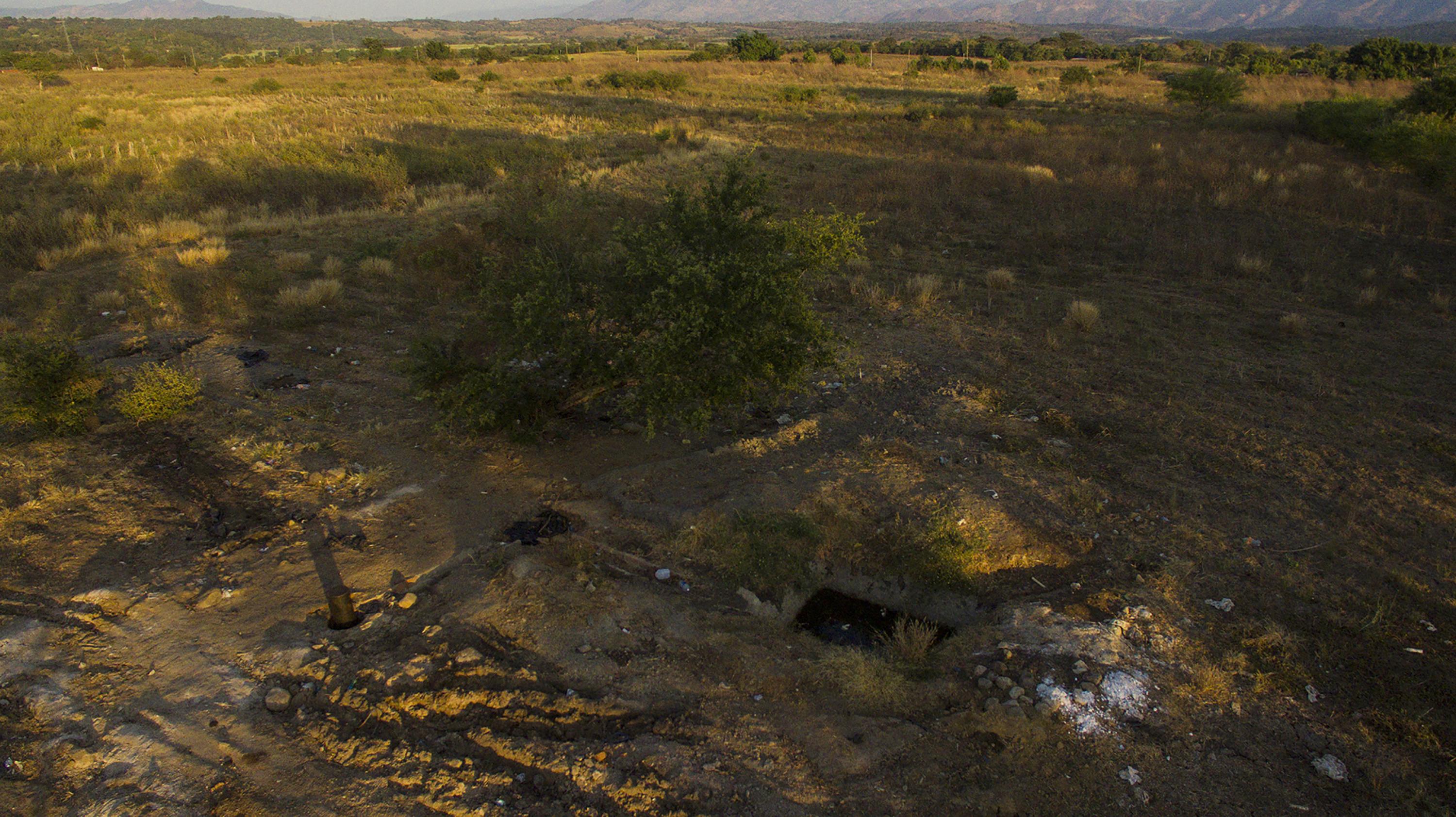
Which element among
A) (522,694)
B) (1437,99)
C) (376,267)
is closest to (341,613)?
(522,694)

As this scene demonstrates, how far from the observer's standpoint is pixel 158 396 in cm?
694

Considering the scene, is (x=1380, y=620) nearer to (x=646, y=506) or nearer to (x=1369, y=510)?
(x=1369, y=510)

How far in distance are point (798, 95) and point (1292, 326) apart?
23.4 m

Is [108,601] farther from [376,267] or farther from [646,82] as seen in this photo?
[646,82]

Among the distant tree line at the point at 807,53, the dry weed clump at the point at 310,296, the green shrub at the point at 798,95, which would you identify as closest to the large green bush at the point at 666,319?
the dry weed clump at the point at 310,296

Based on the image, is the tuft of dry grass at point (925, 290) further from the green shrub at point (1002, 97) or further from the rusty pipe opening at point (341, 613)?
the green shrub at point (1002, 97)

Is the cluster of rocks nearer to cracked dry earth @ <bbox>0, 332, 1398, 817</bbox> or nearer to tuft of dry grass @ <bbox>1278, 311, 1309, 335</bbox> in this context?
cracked dry earth @ <bbox>0, 332, 1398, 817</bbox>

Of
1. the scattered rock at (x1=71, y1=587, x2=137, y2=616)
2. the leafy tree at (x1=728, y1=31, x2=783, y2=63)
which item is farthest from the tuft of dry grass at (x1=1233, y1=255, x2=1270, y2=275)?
the leafy tree at (x1=728, y1=31, x2=783, y2=63)

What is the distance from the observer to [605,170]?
1661 centimetres

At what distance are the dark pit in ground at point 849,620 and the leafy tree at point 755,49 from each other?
149ft

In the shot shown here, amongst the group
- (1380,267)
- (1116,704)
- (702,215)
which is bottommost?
(1116,704)

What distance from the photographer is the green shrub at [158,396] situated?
687cm

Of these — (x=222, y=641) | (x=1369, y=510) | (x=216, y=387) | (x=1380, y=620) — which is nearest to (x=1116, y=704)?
(x=1380, y=620)

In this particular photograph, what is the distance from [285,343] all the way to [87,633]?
5.24 metres
